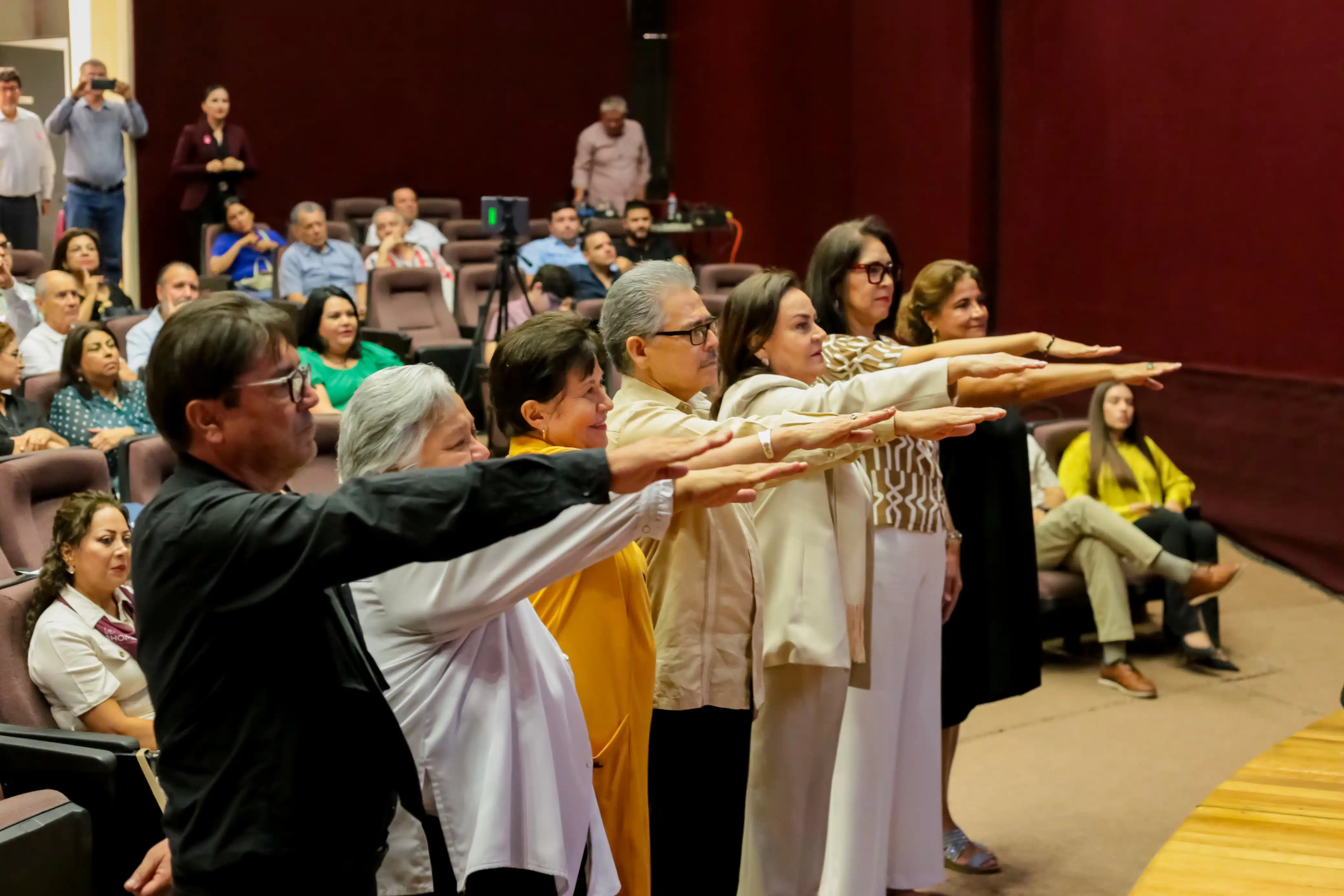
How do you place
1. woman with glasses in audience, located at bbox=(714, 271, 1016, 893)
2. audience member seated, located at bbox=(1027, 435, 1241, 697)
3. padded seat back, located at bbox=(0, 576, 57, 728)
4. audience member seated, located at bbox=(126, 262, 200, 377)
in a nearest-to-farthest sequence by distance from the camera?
woman with glasses in audience, located at bbox=(714, 271, 1016, 893) → padded seat back, located at bbox=(0, 576, 57, 728) → audience member seated, located at bbox=(1027, 435, 1241, 697) → audience member seated, located at bbox=(126, 262, 200, 377)

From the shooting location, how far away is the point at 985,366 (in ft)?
7.27

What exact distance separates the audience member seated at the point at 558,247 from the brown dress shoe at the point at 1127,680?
435 cm

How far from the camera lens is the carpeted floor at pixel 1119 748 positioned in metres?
3.32

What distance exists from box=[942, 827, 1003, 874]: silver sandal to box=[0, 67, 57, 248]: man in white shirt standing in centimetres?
703

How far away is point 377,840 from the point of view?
1367 millimetres

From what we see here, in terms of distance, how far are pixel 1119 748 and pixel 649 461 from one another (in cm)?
327

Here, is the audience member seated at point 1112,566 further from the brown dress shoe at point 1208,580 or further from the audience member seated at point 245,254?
the audience member seated at point 245,254

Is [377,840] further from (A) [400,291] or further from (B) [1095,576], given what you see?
(A) [400,291]

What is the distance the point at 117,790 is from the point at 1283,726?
338 cm

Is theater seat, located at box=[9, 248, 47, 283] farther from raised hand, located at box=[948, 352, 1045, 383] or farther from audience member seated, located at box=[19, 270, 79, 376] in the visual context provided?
raised hand, located at box=[948, 352, 1045, 383]

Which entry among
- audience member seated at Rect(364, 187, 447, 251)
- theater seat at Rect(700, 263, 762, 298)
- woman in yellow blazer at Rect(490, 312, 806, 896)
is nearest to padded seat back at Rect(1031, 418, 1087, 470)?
theater seat at Rect(700, 263, 762, 298)

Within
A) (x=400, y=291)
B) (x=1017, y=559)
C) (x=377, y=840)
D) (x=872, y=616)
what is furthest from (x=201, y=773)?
(x=400, y=291)

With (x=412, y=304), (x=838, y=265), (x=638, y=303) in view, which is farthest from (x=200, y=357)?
(x=412, y=304)

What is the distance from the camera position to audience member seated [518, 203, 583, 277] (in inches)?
326
